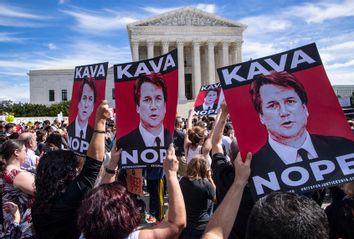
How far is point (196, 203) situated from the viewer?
413cm

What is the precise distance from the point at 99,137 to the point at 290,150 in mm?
1548

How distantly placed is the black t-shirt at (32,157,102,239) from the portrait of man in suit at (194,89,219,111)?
7163mm

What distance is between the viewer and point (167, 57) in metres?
3.82

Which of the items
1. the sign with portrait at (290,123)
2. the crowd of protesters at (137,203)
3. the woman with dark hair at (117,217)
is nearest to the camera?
the crowd of protesters at (137,203)

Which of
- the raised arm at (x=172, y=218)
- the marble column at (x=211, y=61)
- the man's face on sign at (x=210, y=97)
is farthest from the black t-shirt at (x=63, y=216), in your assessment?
the marble column at (x=211, y=61)

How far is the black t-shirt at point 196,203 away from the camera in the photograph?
4.13 m

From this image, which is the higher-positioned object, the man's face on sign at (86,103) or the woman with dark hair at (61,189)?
the man's face on sign at (86,103)

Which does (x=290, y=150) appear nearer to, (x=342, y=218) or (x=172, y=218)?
(x=342, y=218)

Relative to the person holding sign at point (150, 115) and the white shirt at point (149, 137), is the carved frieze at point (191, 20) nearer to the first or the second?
the person holding sign at point (150, 115)

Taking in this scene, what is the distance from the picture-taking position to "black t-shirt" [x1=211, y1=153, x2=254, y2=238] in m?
2.74

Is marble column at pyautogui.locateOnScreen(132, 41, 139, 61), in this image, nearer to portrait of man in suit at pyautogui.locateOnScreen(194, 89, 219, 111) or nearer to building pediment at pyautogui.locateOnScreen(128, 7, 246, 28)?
building pediment at pyautogui.locateOnScreen(128, 7, 246, 28)

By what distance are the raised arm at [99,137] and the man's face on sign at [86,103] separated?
40.4 inches

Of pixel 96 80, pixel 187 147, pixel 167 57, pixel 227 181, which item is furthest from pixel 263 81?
pixel 187 147

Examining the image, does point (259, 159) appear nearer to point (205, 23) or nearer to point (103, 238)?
point (103, 238)
